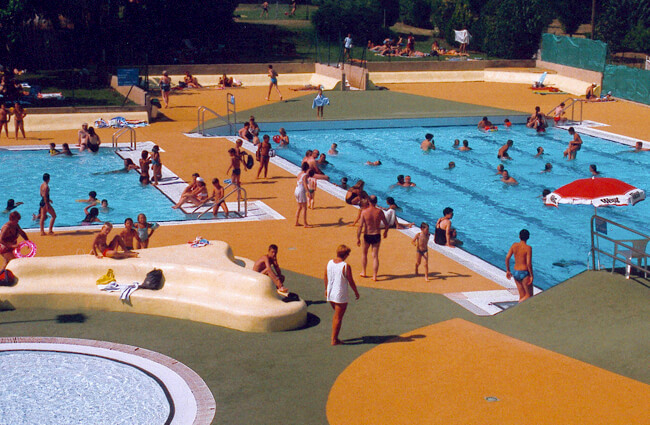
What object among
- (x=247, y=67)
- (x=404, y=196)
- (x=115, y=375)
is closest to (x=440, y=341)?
(x=115, y=375)

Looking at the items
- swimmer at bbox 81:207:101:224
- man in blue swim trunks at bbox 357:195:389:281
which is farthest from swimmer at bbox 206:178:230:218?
man in blue swim trunks at bbox 357:195:389:281

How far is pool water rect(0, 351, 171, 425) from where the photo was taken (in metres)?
10.6

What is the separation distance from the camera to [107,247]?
15.8 metres

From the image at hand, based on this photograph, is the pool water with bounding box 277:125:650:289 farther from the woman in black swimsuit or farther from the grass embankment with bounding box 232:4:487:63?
the grass embankment with bounding box 232:4:487:63

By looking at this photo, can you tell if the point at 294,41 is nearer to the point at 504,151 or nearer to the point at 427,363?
the point at 504,151

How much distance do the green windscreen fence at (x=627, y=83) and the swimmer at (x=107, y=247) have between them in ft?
98.8

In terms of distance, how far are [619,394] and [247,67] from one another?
3734cm

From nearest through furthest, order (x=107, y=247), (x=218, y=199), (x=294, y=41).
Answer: (x=107, y=247) → (x=218, y=199) → (x=294, y=41)

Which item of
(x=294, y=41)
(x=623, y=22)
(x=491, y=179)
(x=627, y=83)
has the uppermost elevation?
(x=623, y=22)

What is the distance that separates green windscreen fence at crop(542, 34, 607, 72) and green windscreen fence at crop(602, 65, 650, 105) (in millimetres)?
922

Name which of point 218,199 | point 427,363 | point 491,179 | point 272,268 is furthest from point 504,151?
point 427,363

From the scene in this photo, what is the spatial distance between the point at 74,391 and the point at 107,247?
4.85 m

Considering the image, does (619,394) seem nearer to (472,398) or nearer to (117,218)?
(472,398)

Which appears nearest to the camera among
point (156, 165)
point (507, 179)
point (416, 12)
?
point (156, 165)
